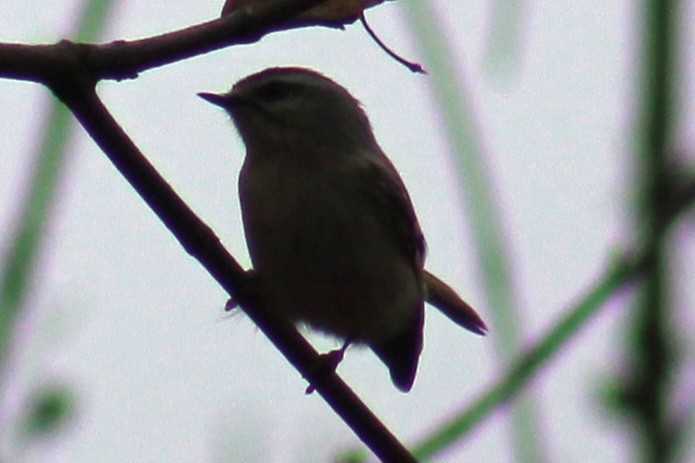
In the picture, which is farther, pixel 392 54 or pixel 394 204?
pixel 394 204

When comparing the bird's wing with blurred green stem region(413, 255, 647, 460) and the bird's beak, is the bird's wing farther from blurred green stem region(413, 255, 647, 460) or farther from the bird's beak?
blurred green stem region(413, 255, 647, 460)

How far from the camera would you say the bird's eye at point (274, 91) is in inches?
158

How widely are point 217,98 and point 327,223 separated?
0.64 m

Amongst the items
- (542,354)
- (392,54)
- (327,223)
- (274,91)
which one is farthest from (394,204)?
(542,354)

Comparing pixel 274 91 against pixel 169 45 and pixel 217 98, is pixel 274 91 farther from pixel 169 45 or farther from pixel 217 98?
pixel 169 45

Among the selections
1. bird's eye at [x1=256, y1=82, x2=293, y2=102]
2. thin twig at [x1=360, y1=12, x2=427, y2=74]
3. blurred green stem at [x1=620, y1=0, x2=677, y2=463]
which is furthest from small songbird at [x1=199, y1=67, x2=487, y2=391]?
blurred green stem at [x1=620, y1=0, x2=677, y2=463]

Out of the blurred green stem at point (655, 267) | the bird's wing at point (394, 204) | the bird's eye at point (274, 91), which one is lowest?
the bird's wing at point (394, 204)

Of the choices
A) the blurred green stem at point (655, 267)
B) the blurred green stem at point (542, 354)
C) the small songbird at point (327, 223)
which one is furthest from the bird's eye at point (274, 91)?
the blurred green stem at point (655, 267)

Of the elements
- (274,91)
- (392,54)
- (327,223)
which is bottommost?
(327,223)

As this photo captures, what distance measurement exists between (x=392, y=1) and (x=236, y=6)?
1.34 ft

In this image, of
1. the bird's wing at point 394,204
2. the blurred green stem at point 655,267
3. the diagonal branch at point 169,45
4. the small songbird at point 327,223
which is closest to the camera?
the blurred green stem at point 655,267

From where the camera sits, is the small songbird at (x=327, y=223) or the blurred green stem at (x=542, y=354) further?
the small songbird at (x=327, y=223)

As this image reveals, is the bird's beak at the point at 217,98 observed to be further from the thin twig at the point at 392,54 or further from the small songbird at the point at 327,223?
the thin twig at the point at 392,54

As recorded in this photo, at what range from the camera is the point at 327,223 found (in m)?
3.66
